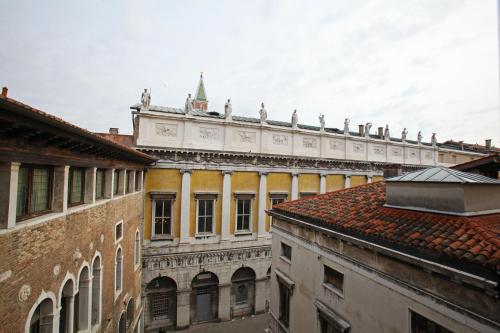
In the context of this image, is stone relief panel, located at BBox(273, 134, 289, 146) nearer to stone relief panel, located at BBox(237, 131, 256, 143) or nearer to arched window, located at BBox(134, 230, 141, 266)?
stone relief panel, located at BBox(237, 131, 256, 143)

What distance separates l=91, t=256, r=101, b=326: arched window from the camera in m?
7.39

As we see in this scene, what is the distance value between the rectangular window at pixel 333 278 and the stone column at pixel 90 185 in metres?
6.97

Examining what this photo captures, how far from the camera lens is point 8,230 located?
153 inches

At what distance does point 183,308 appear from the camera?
15.3 meters

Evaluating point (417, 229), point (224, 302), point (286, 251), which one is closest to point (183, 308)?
point (224, 302)

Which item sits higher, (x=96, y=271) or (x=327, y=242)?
(x=327, y=242)

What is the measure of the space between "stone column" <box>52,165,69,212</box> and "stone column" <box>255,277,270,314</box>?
14.4 meters

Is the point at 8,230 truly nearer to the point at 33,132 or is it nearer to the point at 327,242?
the point at 33,132

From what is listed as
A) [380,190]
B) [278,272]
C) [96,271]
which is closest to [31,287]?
[96,271]

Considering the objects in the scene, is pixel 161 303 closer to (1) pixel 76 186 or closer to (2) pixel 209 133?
(2) pixel 209 133

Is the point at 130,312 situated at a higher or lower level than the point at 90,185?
lower

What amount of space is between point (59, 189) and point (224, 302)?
13775mm

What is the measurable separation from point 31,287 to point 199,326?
531 inches

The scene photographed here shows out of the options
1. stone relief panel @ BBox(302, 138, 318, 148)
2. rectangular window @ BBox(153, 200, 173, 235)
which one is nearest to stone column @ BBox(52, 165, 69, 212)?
rectangular window @ BBox(153, 200, 173, 235)
